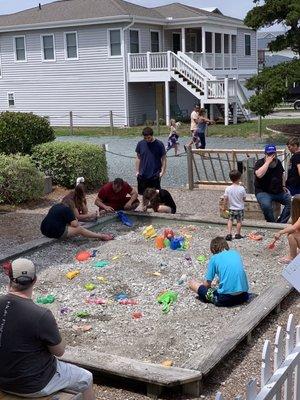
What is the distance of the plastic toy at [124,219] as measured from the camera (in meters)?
10.9

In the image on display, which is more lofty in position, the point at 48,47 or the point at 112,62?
the point at 48,47

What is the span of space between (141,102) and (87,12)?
5309 millimetres

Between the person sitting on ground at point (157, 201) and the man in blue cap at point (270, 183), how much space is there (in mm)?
1724

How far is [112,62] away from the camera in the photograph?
106ft

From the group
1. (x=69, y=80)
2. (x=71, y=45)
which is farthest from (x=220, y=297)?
(x=71, y=45)

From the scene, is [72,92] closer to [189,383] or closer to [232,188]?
[232,188]

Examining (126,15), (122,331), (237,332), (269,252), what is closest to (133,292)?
(122,331)

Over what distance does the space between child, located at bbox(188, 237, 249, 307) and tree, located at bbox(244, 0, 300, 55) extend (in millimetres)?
16758

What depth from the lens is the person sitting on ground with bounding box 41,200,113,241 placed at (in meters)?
9.52

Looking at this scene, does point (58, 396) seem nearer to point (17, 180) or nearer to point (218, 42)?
point (17, 180)

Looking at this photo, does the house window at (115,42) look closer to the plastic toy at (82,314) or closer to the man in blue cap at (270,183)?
the man in blue cap at (270,183)

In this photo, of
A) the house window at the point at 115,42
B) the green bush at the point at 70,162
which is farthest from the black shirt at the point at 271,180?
the house window at the point at 115,42

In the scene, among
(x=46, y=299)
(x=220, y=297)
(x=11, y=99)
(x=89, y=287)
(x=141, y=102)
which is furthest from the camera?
(x=11, y=99)

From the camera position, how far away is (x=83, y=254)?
8930mm
